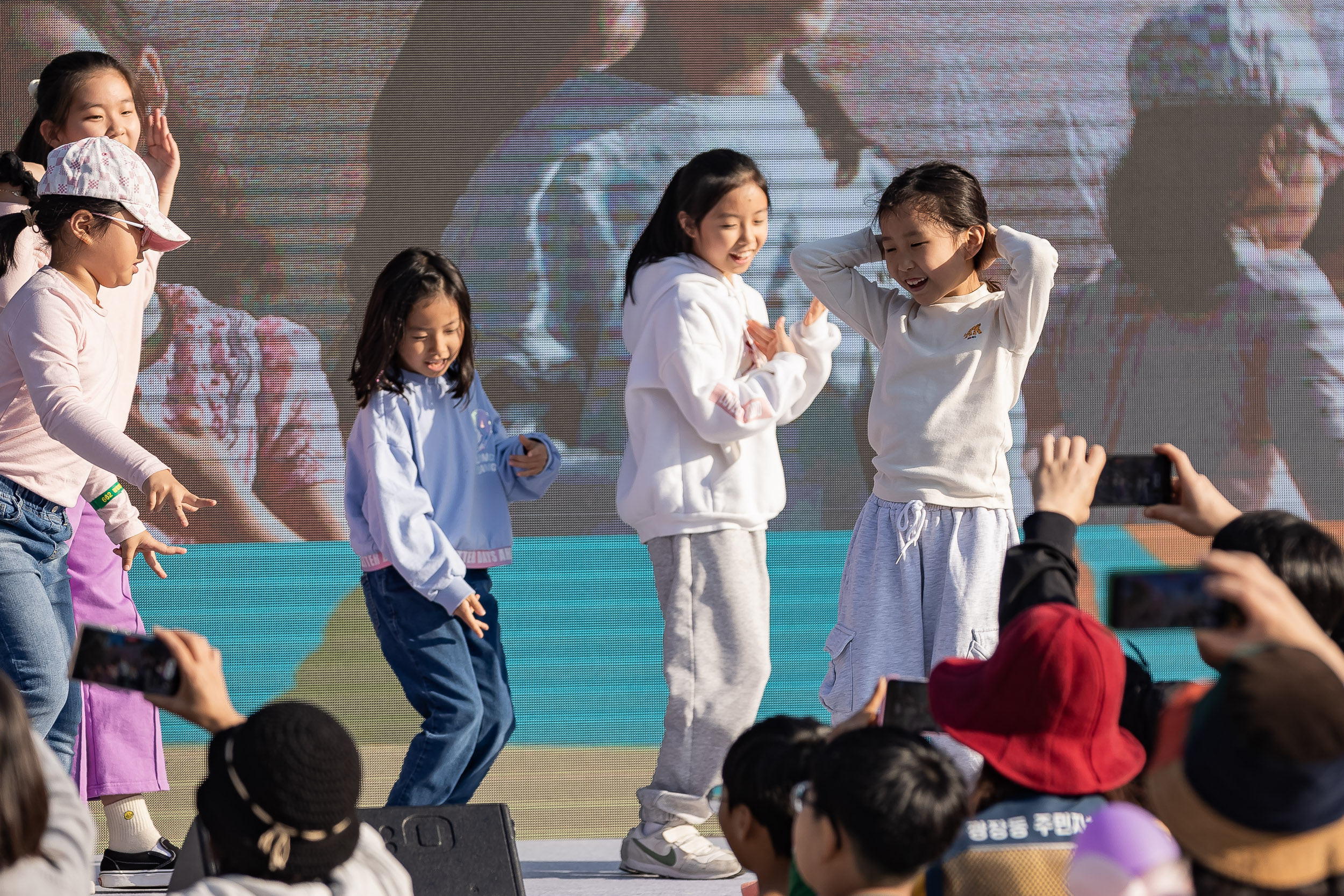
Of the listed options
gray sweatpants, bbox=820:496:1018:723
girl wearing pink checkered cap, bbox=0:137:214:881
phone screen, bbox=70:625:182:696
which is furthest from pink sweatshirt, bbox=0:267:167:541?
gray sweatpants, bbox=820:496:1018:723

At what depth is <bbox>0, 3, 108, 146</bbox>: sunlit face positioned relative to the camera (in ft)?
15.4

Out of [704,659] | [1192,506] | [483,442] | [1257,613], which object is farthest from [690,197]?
[1257,613]

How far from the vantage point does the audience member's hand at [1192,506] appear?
1.93 meters

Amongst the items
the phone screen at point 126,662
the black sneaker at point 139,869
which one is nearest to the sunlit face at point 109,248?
the black sneaker at point 139,869

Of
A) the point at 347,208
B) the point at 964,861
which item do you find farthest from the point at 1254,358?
the point at 964,861

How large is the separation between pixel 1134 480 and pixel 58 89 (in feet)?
7.78

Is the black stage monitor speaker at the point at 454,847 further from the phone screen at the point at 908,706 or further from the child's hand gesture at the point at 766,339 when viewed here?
the child's hand gesture at the point at 766,339

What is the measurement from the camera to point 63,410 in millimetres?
2506

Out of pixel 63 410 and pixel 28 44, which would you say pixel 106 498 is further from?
pixel 28 44

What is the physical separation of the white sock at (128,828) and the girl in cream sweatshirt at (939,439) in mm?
1457

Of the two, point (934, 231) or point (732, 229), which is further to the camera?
point (732, 229)

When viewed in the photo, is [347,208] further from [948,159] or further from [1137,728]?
[1137,728]

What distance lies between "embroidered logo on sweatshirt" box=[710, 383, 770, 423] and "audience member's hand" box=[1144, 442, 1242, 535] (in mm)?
1016

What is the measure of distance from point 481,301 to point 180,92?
1.26 m
